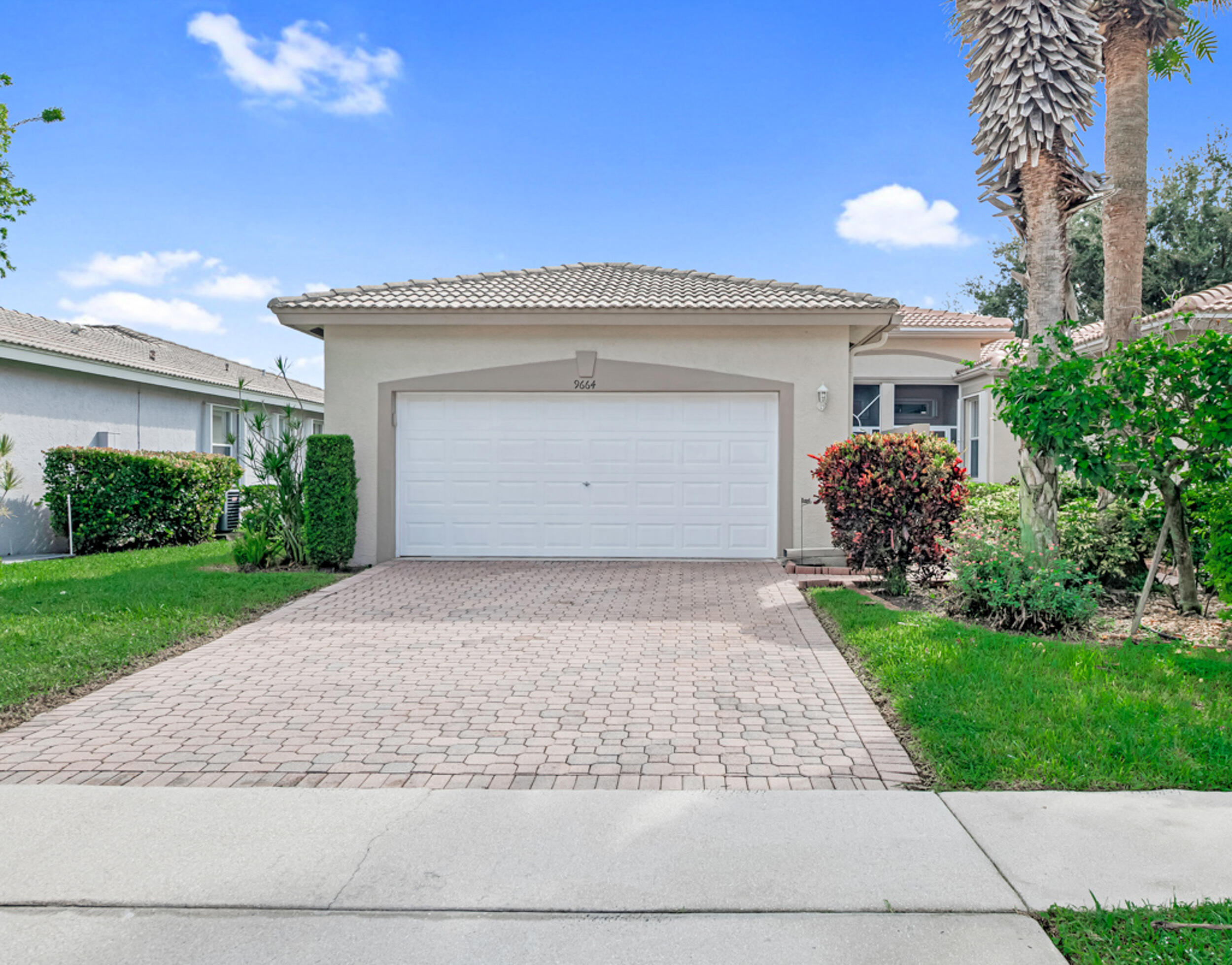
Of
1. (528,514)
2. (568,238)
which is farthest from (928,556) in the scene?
(568,238)

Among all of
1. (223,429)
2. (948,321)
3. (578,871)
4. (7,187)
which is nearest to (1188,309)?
(578,871)

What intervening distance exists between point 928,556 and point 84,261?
76.6ft

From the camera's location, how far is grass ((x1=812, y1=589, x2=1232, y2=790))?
167 inches

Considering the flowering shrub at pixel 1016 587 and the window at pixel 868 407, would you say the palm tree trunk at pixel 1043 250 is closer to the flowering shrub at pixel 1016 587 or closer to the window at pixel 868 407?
the flowering shrub at pixel 1016 587

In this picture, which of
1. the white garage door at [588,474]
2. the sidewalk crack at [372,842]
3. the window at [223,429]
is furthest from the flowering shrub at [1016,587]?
the window at [223,429]

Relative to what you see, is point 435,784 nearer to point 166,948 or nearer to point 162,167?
point 166,948

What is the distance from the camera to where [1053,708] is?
5.06m

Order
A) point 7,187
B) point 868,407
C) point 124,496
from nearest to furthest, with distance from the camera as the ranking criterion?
point 7,187 < point 124,496 < point 868,407

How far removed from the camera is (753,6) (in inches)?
501

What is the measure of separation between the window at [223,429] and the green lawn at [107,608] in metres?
6.45

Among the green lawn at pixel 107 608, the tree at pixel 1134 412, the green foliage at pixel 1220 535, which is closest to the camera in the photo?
the green lawn at pixel 107 608

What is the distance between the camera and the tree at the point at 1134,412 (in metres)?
6.84

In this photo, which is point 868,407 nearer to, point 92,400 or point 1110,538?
point 1110,538

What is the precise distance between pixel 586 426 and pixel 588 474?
2.31ft
